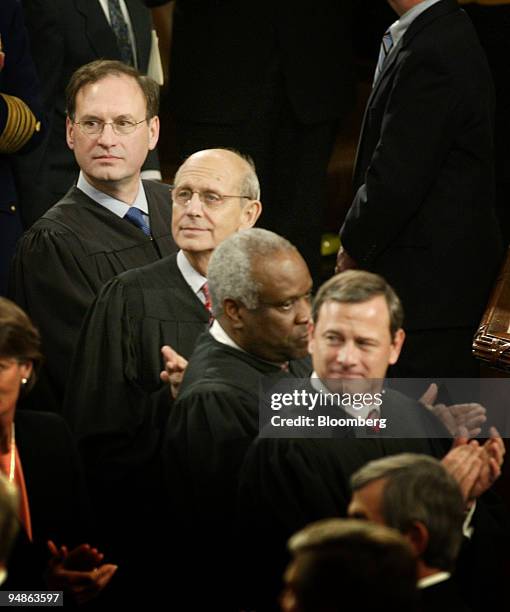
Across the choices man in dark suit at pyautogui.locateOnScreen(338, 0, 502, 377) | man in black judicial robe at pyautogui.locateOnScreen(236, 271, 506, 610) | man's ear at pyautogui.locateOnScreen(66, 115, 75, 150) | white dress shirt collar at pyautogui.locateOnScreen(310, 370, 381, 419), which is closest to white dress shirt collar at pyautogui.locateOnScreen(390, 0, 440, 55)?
man in dark suit at pyautogui.locateOnScreen(338, 0, 502, 377)

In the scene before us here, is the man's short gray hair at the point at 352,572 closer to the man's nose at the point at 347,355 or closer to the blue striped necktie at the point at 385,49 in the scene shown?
the man's nose at the point at 347,355

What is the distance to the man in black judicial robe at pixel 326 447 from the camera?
372cm

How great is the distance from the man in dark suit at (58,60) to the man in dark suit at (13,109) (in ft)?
0.60

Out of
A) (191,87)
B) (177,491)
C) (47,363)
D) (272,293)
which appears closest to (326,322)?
(272,293)

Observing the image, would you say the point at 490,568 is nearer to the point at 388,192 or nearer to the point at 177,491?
the point at 177,491

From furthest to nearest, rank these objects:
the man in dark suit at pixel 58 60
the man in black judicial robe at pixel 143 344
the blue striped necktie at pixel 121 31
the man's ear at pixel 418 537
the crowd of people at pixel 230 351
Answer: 1. the blue striped necktie at pixel 121 31
2. the man in dark suit at pixel 58 60
3. the man in black judicial robe at pixel 143 344
4. the crowd of people at pixel 230 351
5. the man's ear at pixel 418 537

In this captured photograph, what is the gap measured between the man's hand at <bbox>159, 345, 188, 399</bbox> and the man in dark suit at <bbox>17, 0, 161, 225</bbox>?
111 centimetres

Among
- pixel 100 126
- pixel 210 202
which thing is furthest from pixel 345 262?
pixel 100 126

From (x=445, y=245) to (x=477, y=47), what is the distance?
56 cm

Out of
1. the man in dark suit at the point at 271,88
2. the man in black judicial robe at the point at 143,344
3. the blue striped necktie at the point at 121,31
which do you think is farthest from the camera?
the man in dark suit at the point at 271,88

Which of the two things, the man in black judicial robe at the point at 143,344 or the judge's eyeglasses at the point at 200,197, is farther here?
the judge's eyeglasses at the point at 200,197

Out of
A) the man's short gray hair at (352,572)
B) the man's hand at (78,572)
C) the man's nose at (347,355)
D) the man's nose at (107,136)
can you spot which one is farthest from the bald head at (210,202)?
the man's short gray hair at (352,572)

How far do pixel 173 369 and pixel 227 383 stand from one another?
9.4 inches

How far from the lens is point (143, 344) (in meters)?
4.21
